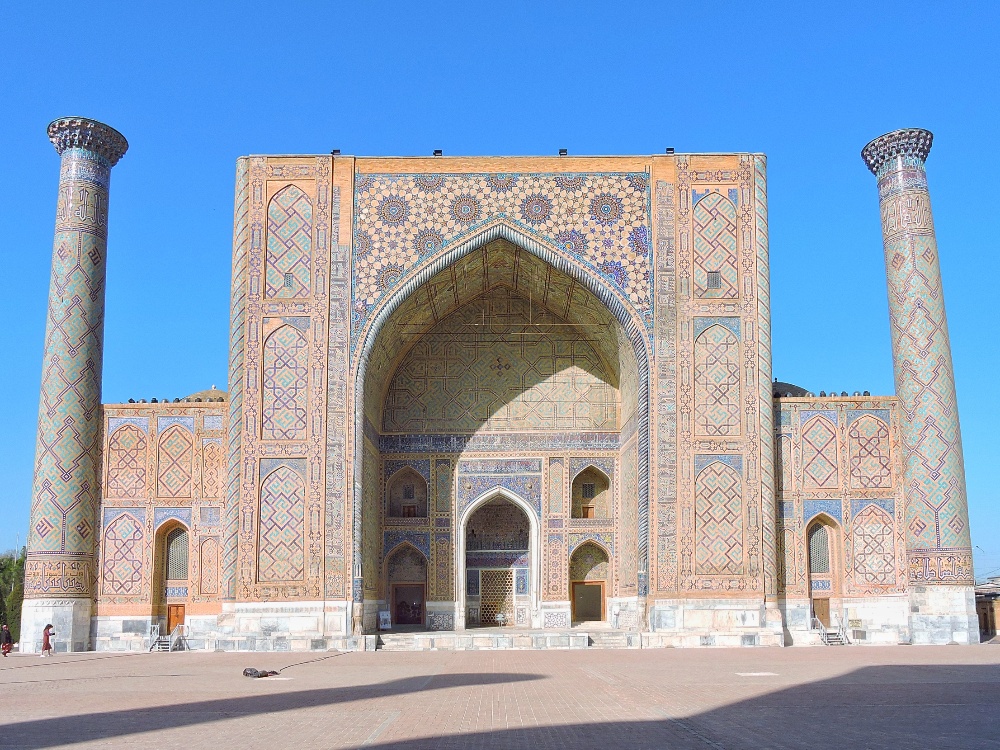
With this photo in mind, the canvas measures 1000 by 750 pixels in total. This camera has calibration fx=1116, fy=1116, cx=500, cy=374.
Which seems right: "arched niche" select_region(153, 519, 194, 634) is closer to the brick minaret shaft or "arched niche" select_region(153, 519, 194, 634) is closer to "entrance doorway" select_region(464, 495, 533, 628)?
"entrance doorway" select_region(464, 495, 533, 628)

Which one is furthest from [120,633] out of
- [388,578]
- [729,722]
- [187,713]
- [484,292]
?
[729,722]

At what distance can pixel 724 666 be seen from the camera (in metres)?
11.0

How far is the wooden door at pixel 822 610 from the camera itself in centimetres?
1602

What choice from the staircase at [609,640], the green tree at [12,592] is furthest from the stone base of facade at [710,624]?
the green tree at [12,592]

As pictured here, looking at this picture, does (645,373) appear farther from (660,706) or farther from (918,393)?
(660,706)

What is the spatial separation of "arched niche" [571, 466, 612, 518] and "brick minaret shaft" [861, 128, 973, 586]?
4753 mm

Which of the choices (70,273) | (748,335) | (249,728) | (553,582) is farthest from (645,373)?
(249,728)

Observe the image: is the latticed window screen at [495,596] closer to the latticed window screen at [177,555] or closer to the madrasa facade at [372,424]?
the madrasa facade at [372,424]

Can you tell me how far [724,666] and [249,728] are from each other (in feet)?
19.3

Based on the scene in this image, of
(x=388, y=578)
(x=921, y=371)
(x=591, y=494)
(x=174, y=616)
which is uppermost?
(x=921, y=371)

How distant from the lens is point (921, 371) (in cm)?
1583

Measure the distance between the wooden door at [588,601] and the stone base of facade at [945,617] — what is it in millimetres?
4976

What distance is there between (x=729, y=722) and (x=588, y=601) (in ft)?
39.5

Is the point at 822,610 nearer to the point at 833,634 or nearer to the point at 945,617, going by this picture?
the point at 833,634
